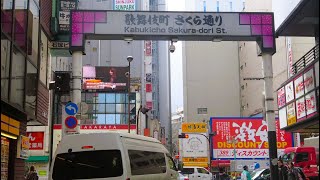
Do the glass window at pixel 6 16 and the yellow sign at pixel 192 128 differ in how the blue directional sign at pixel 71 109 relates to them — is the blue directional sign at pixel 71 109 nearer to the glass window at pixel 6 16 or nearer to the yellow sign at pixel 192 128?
the glass window at pixel 6 16

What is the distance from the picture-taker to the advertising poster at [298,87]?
16.4 meters

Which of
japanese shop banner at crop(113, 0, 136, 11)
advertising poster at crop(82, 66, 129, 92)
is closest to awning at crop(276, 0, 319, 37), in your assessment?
advertising poster at crop(82, 66, 129, 92)

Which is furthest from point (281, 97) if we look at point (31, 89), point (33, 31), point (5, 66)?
point (5, 66)

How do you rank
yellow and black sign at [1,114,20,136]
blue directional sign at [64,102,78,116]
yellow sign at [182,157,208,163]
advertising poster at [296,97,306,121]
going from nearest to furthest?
yellow and black sign at [1,114,20,136] → blue directional sign at [64,102,78,116] → advertising poster at [296,97,306,121] → yellow sign at [182,157,208,163]

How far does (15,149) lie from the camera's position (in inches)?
653

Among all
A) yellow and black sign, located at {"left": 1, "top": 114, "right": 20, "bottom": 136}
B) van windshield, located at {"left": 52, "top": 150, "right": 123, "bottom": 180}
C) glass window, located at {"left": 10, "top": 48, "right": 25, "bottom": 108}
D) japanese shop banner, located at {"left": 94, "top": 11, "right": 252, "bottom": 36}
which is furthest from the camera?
japanese shop banner, located at {"left": 94, "top": 11, "right": 252, "bottom": 36}

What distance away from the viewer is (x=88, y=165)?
40.4 ft

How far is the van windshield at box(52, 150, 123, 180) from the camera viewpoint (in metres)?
12.2

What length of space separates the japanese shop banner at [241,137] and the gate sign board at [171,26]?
21.8 meters

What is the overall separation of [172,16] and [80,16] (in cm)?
377

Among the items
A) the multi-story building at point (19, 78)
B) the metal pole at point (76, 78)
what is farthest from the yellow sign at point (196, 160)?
the metal pole at point (76, 78)

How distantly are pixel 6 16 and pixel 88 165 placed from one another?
549cm

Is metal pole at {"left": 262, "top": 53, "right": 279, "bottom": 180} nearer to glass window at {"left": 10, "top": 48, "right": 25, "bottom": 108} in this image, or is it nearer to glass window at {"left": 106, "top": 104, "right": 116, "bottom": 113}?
glass window at {"left": 10, "top": 48, "right": 25, "bottom": 108}

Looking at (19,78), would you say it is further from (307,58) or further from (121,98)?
(121,98)
